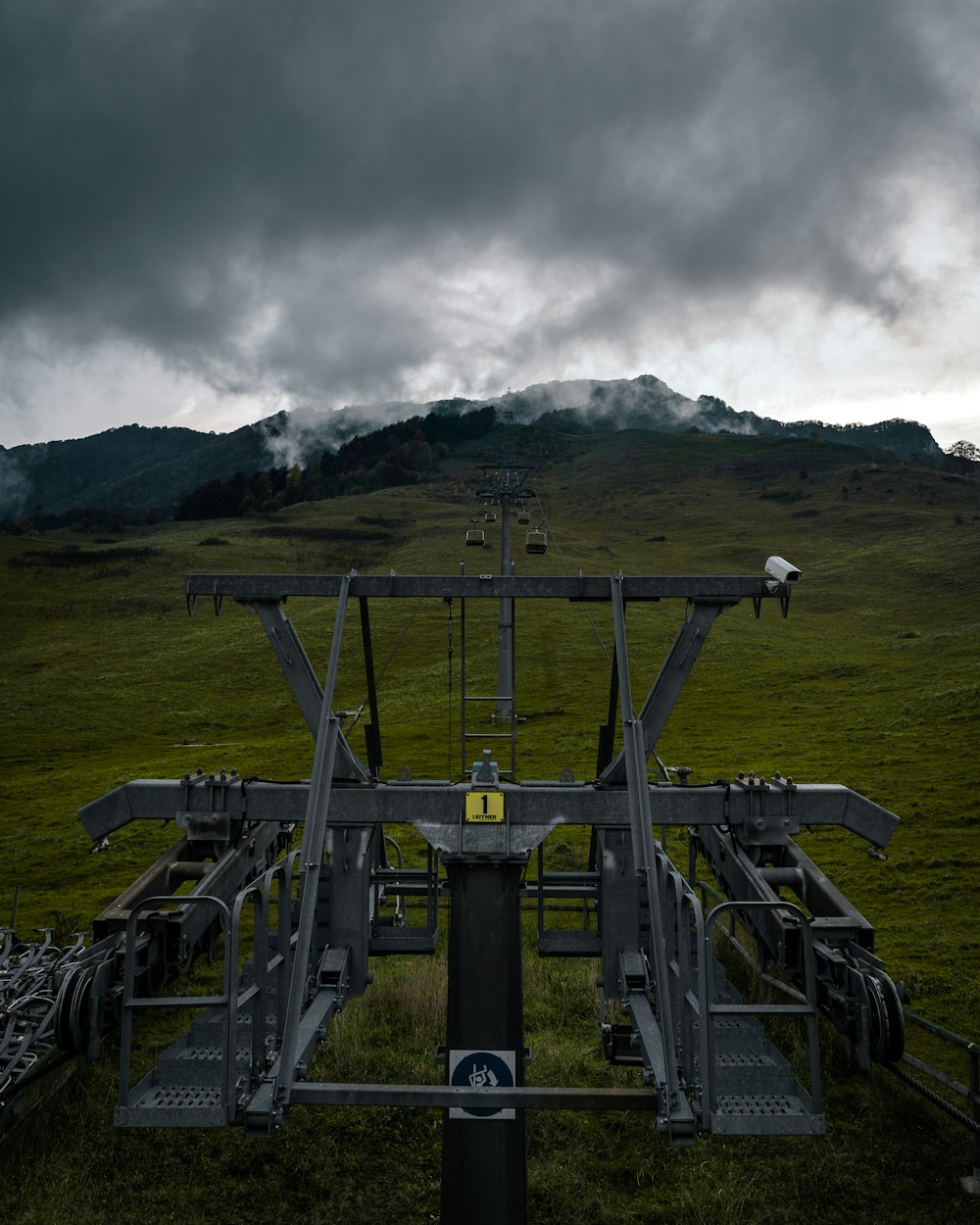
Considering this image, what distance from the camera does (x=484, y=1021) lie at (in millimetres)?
5965

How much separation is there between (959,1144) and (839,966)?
3.66 meters

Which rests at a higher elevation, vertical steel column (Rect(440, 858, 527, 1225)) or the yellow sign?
the yellow sign

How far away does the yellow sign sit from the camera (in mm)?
6445

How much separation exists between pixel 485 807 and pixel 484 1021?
1.46 m

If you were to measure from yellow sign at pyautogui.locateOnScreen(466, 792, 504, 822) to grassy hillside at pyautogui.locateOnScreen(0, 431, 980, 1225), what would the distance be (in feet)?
14.5

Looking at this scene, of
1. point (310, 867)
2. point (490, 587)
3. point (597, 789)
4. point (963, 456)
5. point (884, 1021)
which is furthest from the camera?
point (963, 456)

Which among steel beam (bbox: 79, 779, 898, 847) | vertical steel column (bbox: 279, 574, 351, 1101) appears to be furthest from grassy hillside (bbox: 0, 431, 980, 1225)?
vertical steel column (bbox: 279, 574, 351, 1101)

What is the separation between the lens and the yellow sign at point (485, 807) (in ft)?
21.1

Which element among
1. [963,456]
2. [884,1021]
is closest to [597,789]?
[884,1021]

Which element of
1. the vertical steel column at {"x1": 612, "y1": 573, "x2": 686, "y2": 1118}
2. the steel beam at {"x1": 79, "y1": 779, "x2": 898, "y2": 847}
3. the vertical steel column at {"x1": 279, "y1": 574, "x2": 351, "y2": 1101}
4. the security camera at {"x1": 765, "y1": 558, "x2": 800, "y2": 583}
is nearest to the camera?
the vertical steel column at {"x1": 612, "y1": 573, "x2": 686, "y2": 1118}

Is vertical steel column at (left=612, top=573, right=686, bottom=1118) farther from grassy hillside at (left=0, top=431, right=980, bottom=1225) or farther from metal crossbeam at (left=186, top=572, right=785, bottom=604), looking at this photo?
grassy hillside at (left=0, top=431, right=980, bottom=1225)

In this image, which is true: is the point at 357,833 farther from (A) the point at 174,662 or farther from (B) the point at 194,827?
(A) the point at 174,662

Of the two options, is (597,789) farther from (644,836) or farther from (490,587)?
(490,587)

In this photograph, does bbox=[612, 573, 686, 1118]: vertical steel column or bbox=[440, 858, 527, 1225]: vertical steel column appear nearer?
bbox=[612, 573, 686, 1118]: vertical steel column
